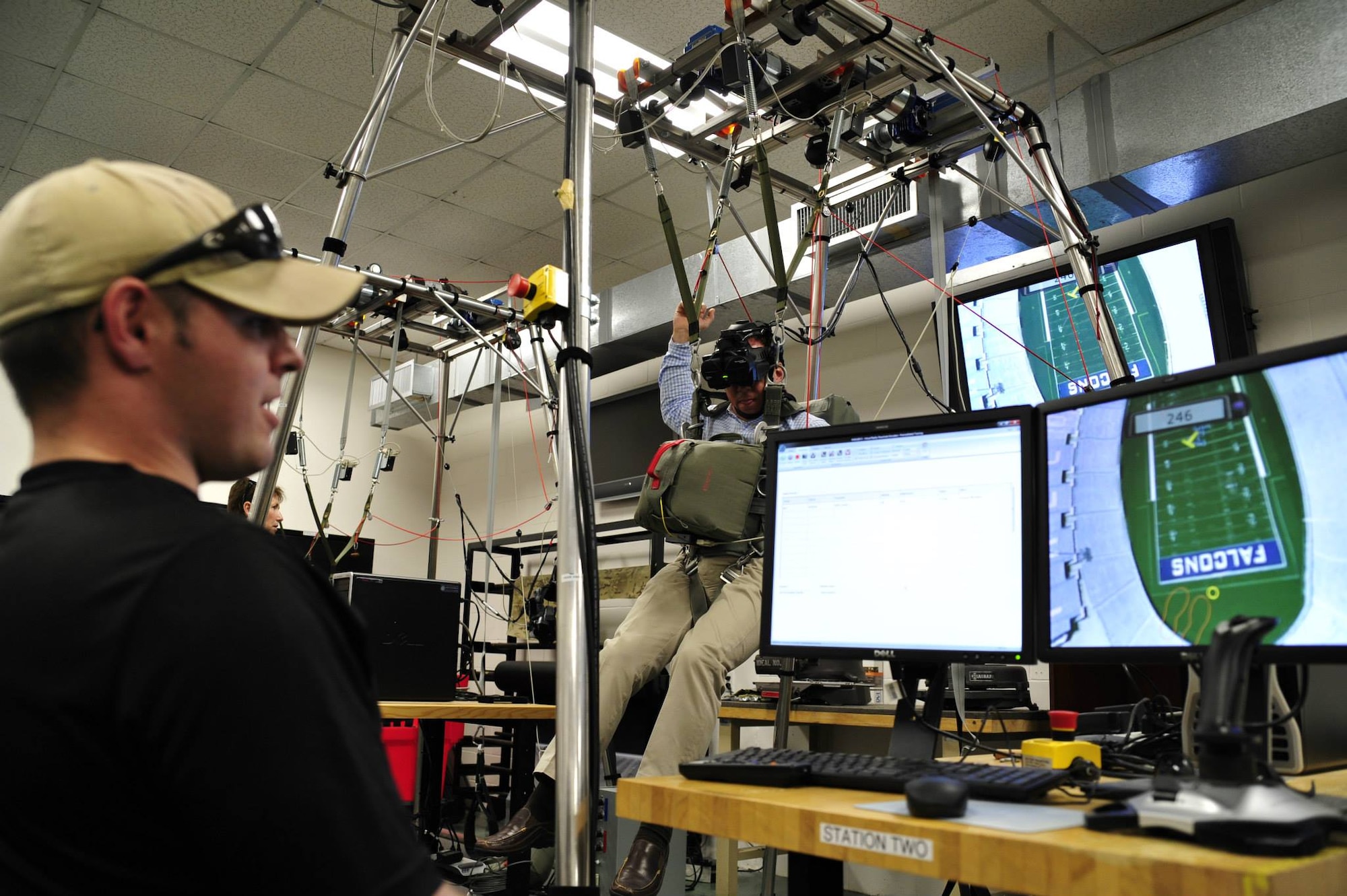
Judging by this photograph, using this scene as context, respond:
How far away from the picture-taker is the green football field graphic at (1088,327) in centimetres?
364

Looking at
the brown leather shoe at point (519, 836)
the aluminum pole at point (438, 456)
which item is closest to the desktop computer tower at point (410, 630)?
the brown leather shoe at point (519, 836)

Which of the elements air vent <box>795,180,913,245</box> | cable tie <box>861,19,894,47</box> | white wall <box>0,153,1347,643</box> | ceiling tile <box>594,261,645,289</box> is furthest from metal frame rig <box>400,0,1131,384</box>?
ceiling tile <box>594,261,645,289</box>

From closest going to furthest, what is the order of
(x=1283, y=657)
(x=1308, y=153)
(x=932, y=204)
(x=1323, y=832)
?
1. (x=1323, y=832)
2. (x=1283, y=657)
3. (x=932, y=204)
4. (x=1308, y=153)

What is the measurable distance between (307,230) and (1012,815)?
215 inches

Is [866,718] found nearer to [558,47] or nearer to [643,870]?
[643,870]

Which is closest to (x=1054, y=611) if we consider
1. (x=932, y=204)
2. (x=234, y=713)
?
(x=234, y=713)

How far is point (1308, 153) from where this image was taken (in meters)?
3.29

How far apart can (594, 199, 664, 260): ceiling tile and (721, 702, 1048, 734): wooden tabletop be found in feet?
9.52

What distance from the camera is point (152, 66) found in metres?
3.92

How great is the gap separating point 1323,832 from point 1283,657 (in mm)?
251

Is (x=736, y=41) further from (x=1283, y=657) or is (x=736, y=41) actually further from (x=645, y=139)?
(x=1283, y=657)

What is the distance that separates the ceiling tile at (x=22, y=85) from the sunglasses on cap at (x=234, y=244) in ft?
13.9

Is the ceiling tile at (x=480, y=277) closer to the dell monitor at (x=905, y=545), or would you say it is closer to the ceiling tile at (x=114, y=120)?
the ceiling tile at (x=114, y=120)

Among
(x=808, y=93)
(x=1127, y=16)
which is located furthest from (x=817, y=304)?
(x=1127, y=16)
